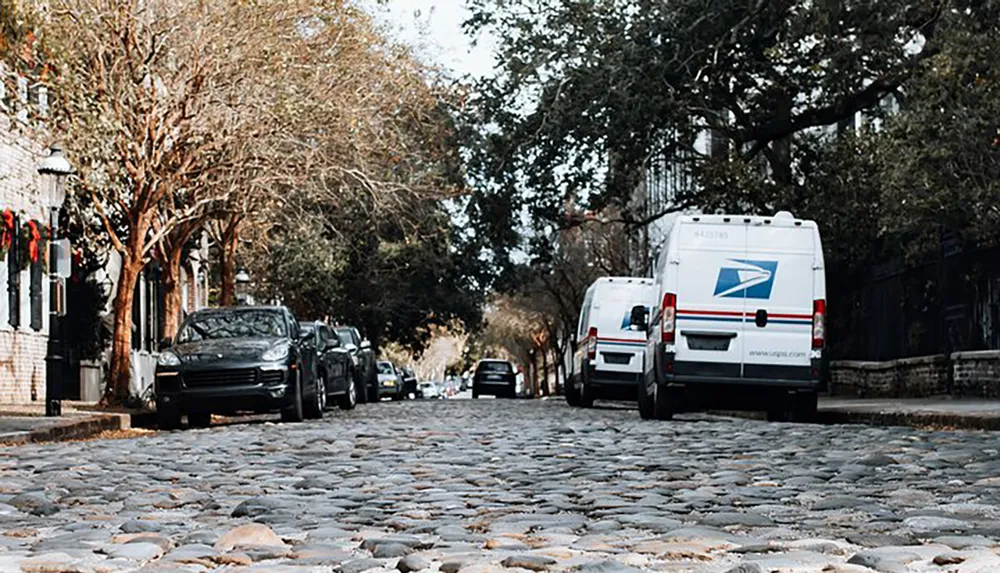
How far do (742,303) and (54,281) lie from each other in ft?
30.6

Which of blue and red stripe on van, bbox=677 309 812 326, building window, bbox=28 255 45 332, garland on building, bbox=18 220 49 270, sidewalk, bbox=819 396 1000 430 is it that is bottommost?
sidewalk, bbox=819 396 1000 430

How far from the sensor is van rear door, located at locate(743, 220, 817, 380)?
64.8 ft

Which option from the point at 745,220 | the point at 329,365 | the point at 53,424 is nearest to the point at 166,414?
the point at 53,424

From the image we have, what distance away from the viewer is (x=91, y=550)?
6992 millimetres

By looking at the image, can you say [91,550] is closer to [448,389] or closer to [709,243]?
[709,243]

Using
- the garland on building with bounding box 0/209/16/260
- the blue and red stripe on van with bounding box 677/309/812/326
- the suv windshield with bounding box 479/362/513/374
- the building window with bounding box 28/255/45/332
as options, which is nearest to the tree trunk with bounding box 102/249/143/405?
the garland on building with bounding box 0/209/16/260

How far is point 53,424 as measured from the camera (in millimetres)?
18844

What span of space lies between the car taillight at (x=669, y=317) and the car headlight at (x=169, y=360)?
6.64 meters

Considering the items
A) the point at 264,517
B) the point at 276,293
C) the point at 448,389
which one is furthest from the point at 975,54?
the point at 448,389

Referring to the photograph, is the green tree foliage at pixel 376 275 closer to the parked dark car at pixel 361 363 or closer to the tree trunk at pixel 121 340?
the parked dark car at pixel 361 363

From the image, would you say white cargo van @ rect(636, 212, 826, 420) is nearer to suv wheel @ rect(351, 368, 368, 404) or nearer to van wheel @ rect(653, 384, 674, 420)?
van wheel @ rect(653, 384, 674, 420)

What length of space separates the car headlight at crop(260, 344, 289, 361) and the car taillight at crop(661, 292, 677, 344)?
544cm

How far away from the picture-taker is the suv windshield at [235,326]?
74.8ft

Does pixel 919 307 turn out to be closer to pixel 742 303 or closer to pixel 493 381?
pixel 742 303
